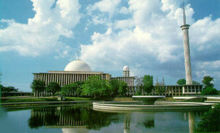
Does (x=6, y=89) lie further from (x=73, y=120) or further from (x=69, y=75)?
(x=73, y=120)

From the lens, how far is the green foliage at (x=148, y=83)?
65.9 m

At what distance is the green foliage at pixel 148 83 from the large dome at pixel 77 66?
38036mm

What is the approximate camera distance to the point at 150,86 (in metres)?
66.1

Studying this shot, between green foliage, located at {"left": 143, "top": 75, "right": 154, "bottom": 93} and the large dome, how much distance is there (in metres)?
38.0

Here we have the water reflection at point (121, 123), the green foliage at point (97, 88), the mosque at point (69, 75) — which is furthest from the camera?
the mosque at point (69, 75)

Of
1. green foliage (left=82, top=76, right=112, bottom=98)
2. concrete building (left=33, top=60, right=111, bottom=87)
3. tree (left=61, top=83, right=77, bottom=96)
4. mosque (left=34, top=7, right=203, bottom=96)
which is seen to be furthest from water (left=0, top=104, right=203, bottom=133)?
concrete building (left=33, top=60, right=111, bottom=87)

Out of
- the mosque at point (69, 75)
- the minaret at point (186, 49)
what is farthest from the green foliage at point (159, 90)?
the mosque at point (69, 75)

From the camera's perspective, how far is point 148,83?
2594 inches

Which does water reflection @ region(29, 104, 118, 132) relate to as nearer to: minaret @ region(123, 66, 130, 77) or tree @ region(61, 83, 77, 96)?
tree @ region(61, 83, 77, 96)

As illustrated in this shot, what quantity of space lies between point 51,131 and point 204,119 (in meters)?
10.3

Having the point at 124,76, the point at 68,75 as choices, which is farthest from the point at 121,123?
the point at 124,76

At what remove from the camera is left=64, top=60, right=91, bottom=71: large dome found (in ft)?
308

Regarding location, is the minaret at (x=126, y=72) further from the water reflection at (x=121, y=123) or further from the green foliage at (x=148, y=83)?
the water reflection at (x=121, y=123)

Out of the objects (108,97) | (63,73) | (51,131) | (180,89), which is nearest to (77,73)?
(63,73)
